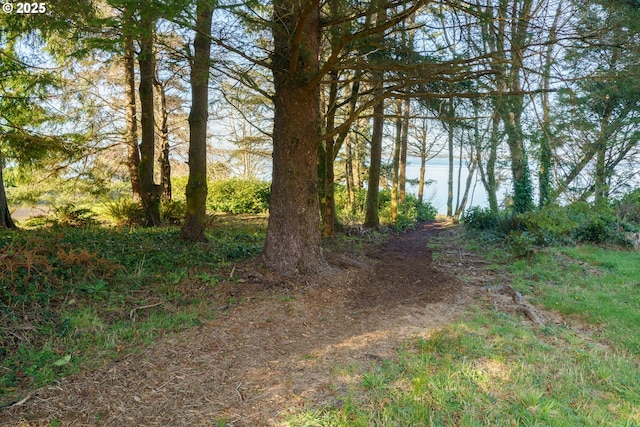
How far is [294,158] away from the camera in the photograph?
4.83m

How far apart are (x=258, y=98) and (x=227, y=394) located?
24.5ft

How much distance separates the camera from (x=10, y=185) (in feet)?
31.6

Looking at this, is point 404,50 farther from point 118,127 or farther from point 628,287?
point 118,127

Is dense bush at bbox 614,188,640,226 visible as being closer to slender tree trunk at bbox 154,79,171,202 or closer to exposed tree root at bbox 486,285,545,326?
exposed tree root at bbox 486,285,545,326

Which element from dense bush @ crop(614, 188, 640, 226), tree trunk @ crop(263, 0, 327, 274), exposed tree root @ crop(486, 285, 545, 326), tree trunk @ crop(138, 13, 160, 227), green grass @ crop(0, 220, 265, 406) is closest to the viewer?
green grass @ crop(0, 220, 265, 406)

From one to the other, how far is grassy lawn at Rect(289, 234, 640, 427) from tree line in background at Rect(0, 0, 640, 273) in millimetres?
1772

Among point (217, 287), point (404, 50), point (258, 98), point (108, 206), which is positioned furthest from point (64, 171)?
point (404, 50)

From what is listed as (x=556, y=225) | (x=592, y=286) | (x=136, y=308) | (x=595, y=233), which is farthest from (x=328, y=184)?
(x=595, y=233)

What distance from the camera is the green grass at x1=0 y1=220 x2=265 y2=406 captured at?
2.63m

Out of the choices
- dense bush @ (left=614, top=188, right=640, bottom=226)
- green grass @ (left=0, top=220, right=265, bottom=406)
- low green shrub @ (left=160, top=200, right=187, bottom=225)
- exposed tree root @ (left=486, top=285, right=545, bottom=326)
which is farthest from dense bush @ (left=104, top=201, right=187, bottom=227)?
dense bush @ (left=614, top=188, right=640, bottom=226)

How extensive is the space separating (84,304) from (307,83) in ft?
11.2

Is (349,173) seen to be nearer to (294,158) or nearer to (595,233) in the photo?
(595,233)

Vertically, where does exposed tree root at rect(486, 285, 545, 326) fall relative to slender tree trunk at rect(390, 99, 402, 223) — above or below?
below

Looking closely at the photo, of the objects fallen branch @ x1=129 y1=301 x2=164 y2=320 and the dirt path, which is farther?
fallen branch @ x1=129 y1=301 x2=164 y2=320
